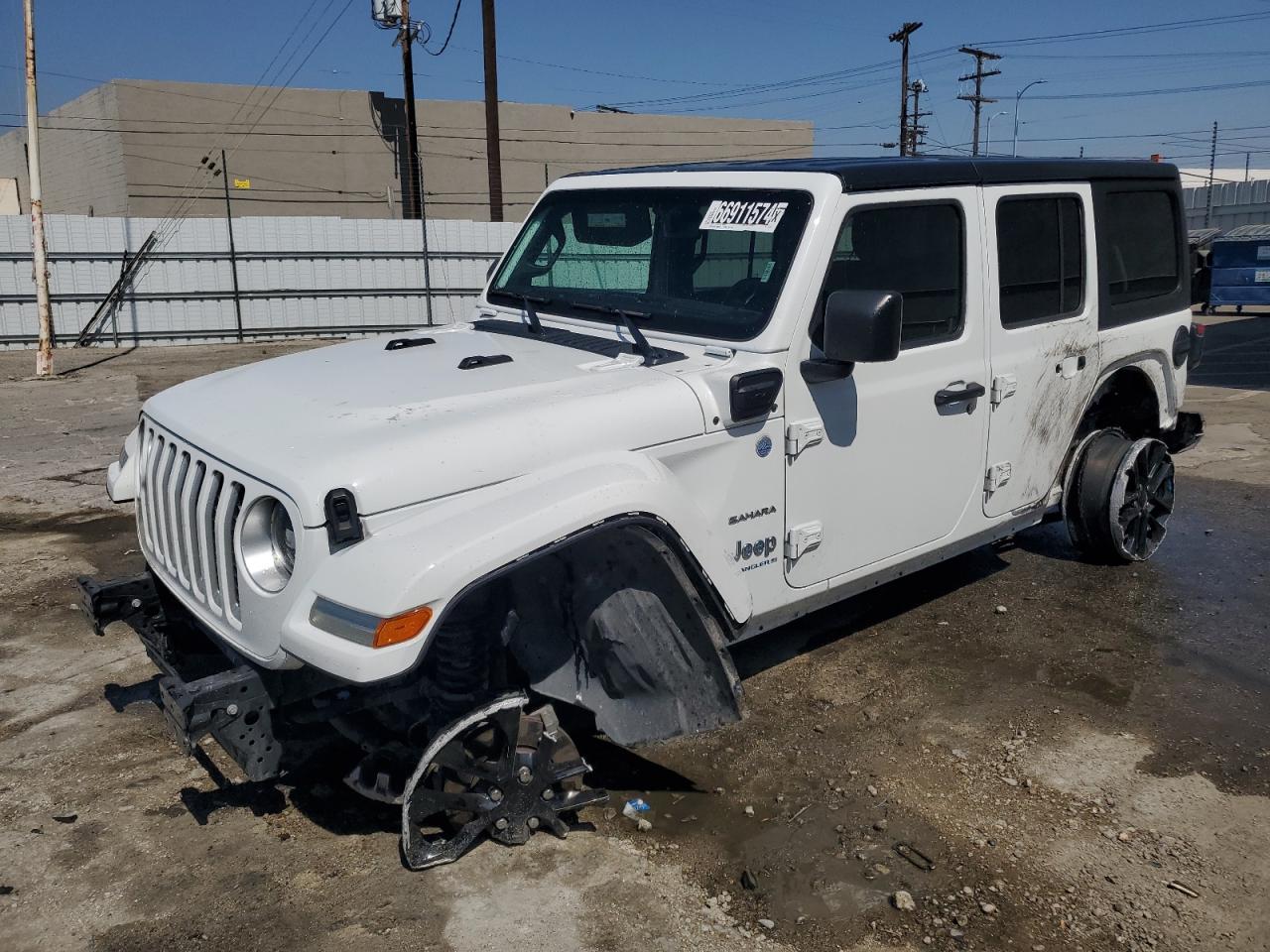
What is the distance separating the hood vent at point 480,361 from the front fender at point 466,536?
2.44 ft

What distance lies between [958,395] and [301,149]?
2937 centimetres

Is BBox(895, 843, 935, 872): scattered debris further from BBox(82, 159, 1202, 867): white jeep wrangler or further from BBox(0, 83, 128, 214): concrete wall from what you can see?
BBox(0, 83, 128, 214): concrete wall

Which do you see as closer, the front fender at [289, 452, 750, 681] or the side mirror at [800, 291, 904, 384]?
the front fender at [289, 452, 750, 681]

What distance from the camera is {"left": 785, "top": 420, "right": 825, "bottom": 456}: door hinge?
3.59m

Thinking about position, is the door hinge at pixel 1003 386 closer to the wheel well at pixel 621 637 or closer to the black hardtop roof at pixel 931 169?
the black hardtop roof at pixel 931 169

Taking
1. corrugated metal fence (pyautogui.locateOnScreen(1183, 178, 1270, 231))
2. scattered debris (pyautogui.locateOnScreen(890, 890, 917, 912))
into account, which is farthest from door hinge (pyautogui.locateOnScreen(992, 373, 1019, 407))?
corrugated metal fence (pyautogui.locateOnScreen(1183, 178, 1270, 231))

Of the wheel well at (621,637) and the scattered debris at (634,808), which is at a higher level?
the wheel well at (621,637)

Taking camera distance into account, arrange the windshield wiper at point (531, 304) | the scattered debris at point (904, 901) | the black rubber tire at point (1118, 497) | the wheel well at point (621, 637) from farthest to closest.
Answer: the black rubber tire at point (1118, 497) → the windshield wiper at point (531, 304) → the wheel well at point (621, 637) → the scattered debris at point (904, 901)

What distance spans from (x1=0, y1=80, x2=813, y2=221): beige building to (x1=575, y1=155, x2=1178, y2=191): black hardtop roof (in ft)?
80.5

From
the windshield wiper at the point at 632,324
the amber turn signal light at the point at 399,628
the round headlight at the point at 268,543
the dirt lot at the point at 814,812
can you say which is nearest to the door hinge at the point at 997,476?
the dirt lot at the point at 814,812

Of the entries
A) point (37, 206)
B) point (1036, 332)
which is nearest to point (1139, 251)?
point (1036, 332)

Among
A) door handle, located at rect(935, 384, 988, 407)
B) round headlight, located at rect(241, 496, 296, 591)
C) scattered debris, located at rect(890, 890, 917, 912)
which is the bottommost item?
scattered debris, located at rect(890, 890, 917, 912)

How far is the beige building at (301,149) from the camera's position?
28.2 m

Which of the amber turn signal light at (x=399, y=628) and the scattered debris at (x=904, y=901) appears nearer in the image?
the amber turn signal light at (x=399, y=628)
